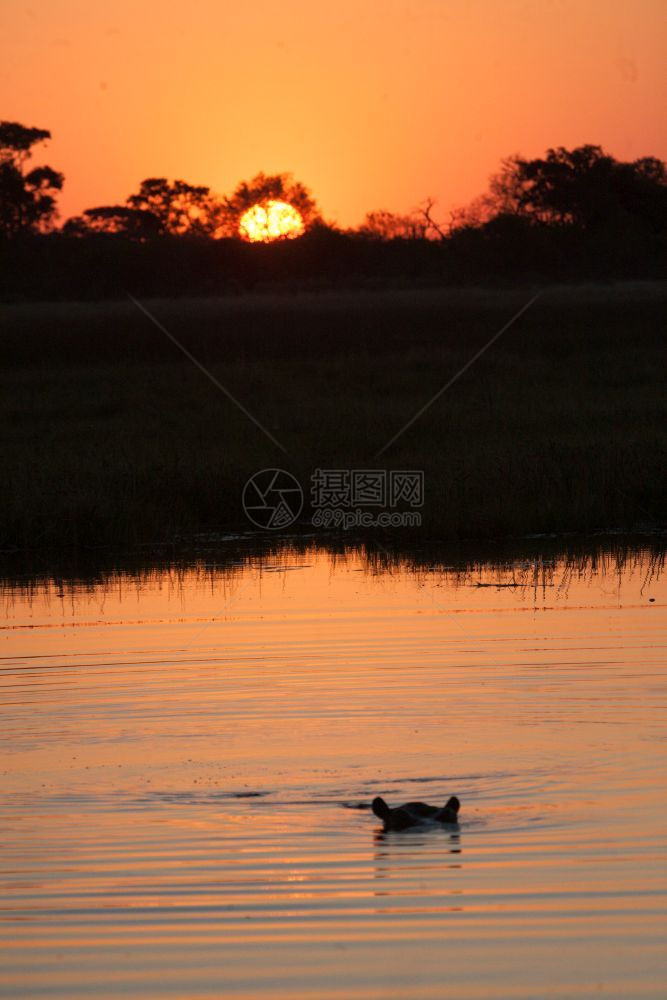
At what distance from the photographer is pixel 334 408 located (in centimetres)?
2347

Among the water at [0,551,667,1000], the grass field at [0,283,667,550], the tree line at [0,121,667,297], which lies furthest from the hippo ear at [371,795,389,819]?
the tree line at [0,121,667,297]

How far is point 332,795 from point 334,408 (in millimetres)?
16306

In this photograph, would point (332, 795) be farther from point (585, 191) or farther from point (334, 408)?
point (585, 191)

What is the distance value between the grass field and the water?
424cm

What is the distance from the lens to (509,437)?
68.3ft

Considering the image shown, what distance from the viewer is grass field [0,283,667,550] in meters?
17.0

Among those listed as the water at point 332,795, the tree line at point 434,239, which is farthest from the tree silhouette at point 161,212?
the water at point 332,795

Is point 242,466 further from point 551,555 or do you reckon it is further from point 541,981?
point 541,981

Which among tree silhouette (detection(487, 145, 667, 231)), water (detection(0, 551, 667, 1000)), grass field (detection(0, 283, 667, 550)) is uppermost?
tree silhouette (detection(487, 145, 667, 231))

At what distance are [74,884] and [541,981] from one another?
199cm

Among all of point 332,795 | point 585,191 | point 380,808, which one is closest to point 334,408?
point 332,795

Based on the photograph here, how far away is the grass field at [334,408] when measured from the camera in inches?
667

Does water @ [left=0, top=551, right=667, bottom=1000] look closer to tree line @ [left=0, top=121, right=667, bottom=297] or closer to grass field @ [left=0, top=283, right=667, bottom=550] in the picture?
grass field @ [left=0, top=283, right=667, bottom=550]

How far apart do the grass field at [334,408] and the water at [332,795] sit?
4237mm
